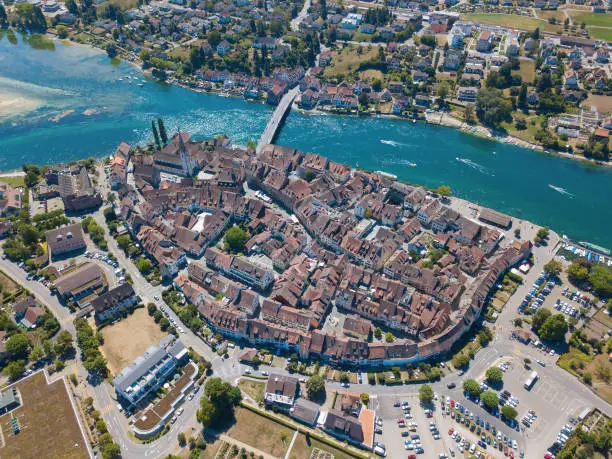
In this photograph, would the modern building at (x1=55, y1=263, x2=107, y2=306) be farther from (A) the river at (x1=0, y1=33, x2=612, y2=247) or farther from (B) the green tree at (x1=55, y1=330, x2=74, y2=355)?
(A) the river at (x1=0, y1=33, x2=612, y2=247)

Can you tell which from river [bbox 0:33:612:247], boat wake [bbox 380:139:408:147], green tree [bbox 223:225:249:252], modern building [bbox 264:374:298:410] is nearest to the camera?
modern building [bbox 264:374:298:410]

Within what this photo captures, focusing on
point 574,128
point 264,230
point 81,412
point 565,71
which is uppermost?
point 565,71


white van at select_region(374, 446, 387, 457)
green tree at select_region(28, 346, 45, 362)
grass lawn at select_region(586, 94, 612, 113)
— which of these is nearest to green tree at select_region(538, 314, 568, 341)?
white van at select_region(374, 446, 387, 457)

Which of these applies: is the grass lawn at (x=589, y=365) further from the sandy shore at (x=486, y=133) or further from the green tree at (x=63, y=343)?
the green tree at (x=63, y=343)

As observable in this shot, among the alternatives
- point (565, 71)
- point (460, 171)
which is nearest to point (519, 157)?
point (460, 171)

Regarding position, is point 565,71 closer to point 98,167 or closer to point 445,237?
point 445,237

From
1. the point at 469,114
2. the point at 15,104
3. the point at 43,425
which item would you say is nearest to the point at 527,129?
the point at 469,114
